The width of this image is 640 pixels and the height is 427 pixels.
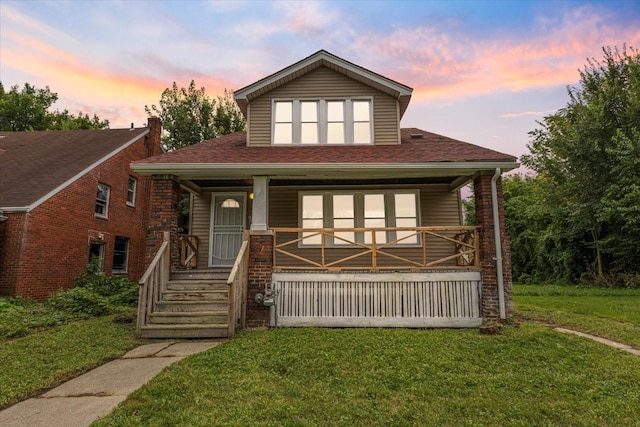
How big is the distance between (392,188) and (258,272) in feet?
16.0

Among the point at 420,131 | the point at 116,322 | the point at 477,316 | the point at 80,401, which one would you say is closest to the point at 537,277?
the point at 420,131

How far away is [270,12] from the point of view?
563 inches

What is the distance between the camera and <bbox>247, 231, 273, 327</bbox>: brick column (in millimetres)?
7457

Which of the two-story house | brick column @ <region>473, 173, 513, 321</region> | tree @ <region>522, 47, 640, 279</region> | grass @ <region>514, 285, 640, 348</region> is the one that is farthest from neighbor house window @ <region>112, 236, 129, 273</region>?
tree @ <region>522, 47, 640, 279</region>

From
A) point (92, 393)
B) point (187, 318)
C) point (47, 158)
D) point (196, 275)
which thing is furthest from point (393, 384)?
point (47, 158)

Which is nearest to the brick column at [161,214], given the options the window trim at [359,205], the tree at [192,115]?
the window trim at [359,205]

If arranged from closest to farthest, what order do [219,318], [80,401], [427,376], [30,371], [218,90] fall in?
Answer: 1. [80,401]
2. [427,376]
3. [30,371]
4. [219,318]
5. [218,90]

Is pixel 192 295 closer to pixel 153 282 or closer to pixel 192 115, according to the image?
pixel 153 282

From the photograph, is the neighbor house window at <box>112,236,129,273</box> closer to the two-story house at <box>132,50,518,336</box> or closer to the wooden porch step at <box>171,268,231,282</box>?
the two-story house at <box>132,50,518,336</box>

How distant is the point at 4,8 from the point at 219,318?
50.2ft

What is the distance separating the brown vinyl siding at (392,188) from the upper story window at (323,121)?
4.79ft

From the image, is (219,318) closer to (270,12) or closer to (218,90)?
(270,12)

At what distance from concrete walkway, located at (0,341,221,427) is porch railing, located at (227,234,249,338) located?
917 millimetres

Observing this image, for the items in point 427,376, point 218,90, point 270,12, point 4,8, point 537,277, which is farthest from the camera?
point 218,90
